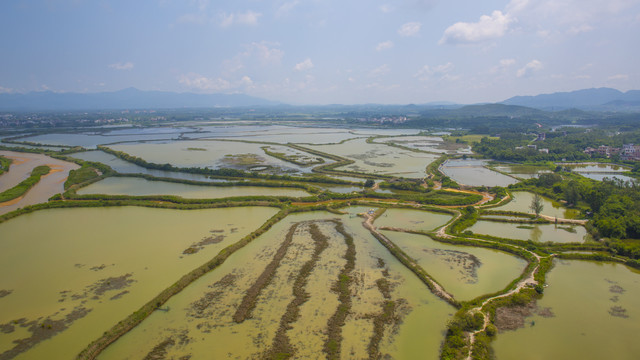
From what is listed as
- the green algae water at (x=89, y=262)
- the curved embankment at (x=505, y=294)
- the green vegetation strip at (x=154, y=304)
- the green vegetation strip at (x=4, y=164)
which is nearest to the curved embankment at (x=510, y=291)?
the curved embankment at (x=505, y=294)

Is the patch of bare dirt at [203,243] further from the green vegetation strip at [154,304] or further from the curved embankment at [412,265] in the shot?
the curved embankment at [412,265]

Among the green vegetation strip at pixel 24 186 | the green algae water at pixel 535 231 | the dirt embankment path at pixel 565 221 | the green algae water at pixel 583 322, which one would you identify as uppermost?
the green vegetation strip at pixel 24 186

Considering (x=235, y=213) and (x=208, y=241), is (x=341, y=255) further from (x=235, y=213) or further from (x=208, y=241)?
(x=235, y=213)

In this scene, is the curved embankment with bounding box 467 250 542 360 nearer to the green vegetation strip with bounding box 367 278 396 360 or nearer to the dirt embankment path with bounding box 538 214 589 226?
the green vegetation strip with bounding box 367 278 396 360

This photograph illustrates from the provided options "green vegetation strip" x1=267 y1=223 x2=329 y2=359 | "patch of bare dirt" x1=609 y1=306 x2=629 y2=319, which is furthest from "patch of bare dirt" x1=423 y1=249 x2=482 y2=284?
"green vegetation strip" x1=267 y1=223 x2=329 y2=359

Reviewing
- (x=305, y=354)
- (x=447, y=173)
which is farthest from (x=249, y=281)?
(x=447, y=173)

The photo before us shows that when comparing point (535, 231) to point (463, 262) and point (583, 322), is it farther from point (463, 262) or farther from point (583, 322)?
point (583, 322)

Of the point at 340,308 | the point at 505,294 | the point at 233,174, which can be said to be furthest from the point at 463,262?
the point at 233,174
